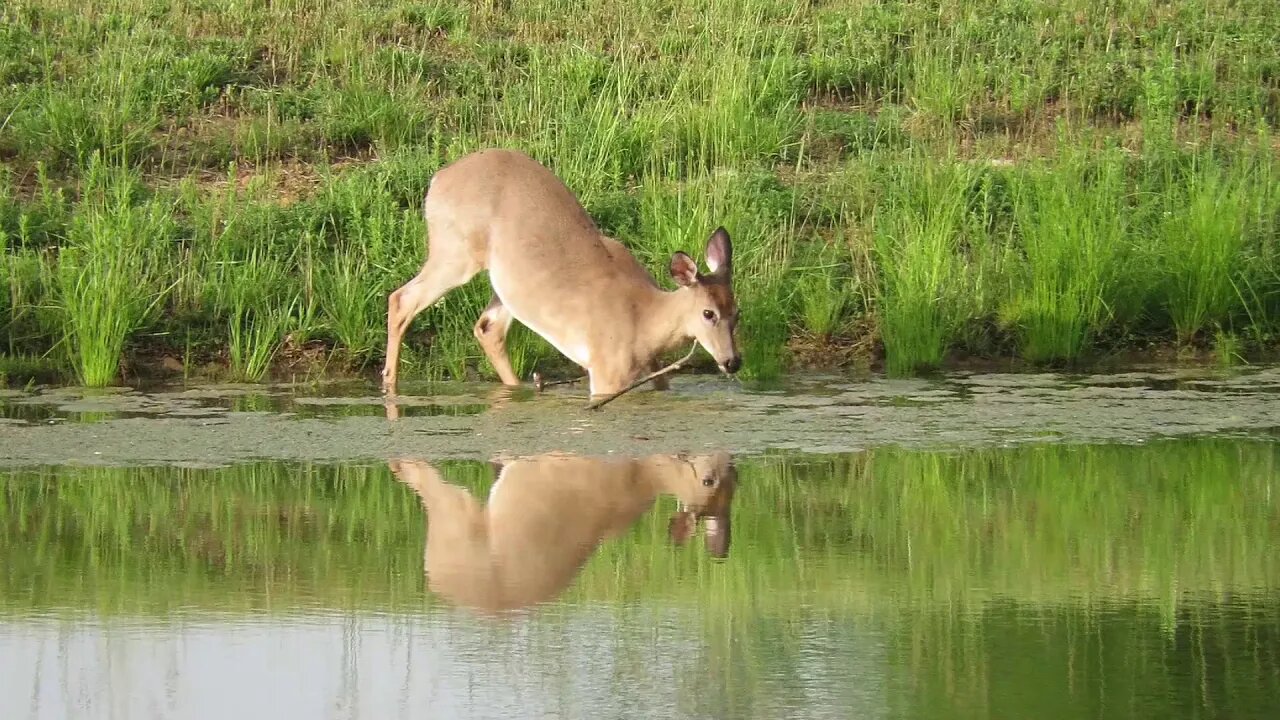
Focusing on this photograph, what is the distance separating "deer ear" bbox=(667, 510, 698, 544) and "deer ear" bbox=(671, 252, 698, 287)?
133 inches

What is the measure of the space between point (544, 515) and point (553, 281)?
4.00 m

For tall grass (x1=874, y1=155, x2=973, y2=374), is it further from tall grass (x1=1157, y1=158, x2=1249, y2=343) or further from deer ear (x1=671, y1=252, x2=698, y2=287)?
deer ear (x1=671, y1=252, x2=698, y2=287)

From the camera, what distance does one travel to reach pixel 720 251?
38.2 ft

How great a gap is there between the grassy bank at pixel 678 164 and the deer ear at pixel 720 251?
88cm

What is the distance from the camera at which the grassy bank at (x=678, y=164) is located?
12602mm

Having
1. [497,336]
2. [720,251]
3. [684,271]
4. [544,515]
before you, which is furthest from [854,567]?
[497,336]

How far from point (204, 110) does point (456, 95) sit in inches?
80.3

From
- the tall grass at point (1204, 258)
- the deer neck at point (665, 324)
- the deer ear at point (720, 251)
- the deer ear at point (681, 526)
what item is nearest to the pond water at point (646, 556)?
the deer ear at point (681, 526)

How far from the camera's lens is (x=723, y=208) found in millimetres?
13453

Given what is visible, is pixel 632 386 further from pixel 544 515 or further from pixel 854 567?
pixel 854 567

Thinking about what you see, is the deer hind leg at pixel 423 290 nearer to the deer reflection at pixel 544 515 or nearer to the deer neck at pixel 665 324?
the deer neck at pixel 665 324

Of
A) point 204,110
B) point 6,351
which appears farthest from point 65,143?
point 6,351

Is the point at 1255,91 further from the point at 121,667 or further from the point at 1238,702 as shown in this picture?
the point at 121,667

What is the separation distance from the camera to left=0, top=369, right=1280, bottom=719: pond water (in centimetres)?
576
